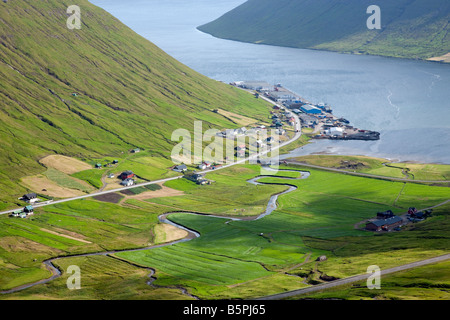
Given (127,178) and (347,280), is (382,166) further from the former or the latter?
(347,280)

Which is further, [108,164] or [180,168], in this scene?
[180,168]

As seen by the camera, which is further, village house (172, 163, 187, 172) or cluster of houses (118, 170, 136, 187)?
village house (172, 163, 187, 172)

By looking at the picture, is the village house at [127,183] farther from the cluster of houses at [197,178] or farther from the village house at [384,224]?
the village house at [384,224]

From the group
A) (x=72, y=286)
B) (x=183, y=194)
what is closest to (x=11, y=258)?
(x=72, y=286)

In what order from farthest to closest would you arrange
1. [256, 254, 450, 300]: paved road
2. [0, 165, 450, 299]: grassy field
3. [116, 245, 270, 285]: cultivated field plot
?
1. [116, 245, 270, 285]: cultivated field plot
2. [0, 165, 450, 299]: grassy field
3. [256, 254, 450, 300]: paved road

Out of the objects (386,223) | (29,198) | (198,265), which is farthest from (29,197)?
(386,223)

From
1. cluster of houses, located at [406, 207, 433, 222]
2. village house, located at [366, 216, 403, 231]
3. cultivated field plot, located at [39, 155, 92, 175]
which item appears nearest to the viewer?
village house, located at [366, 216, 403, 231]

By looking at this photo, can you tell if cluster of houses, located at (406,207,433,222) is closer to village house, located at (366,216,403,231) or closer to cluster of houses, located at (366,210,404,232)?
cluster of houses, located at (366,210,404,232)

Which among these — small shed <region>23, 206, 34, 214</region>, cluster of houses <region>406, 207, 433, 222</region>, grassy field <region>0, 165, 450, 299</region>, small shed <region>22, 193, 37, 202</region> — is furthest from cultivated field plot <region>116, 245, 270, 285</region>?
cluster of houses <region>406, 207, 433, 222</region>

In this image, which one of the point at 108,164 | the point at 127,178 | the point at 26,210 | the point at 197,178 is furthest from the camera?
the point at 108,164

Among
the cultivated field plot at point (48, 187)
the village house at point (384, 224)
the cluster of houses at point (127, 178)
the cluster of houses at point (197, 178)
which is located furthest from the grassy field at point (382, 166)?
the cultivated field plot at point (48, 187)
